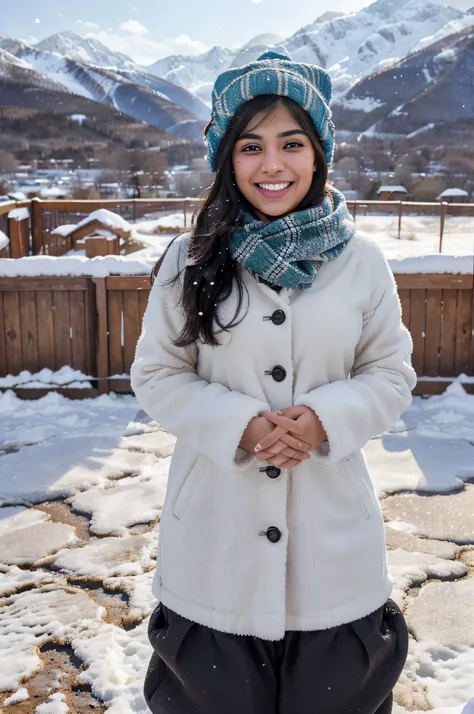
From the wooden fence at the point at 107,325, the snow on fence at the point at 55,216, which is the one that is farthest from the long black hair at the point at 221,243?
the snow on fence at the point at 55,216

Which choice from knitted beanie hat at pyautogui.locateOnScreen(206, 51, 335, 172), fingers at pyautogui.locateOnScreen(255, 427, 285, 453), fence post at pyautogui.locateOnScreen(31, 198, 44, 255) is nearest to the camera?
fingers at pyautogui.locateOnScreen(255, 427, 285, 453)

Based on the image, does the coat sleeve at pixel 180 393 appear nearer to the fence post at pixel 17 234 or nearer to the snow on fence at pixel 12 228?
the snow on fence at pixel 12 228

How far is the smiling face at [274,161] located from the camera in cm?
149

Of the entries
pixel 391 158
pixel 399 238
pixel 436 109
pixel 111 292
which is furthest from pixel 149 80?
pixel 111 292

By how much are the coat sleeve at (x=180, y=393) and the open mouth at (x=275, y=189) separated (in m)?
0.25

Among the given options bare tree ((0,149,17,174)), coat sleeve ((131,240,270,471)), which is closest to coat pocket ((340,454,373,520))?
coat sleeve ((131,240,270,471))

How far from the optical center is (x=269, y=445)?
4.49 ft

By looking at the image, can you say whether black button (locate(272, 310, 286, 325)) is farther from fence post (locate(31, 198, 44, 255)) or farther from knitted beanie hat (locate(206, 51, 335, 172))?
fence post (locate(31, 198, 44, 255))

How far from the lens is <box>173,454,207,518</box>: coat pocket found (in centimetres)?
150

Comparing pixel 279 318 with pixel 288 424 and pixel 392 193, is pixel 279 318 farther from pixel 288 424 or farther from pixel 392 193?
pixel 392 193

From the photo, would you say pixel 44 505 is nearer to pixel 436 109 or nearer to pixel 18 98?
pixel 18 98

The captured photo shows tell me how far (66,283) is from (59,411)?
1.02 meters

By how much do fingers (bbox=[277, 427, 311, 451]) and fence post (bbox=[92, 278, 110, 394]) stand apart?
4.10 m

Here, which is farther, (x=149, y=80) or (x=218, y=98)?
(x=149, y=80)
